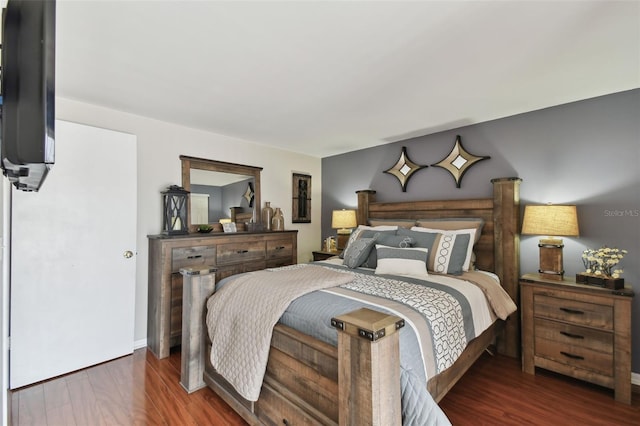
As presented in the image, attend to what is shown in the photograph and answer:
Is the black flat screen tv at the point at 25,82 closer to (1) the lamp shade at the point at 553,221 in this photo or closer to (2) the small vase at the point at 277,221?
(1) the lamp shade at the point at 553,221

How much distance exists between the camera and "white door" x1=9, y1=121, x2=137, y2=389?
7.30ft

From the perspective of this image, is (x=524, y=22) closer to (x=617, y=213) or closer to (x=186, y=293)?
(x=617, y=213)

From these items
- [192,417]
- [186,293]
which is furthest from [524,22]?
[192,417]

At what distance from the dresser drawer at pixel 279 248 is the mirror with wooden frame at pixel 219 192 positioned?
0.44 metres

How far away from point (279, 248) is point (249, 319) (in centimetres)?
201

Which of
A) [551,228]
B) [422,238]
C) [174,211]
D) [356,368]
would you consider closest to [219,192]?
[174,211]

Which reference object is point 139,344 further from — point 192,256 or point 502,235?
point 502,235

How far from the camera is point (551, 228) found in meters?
2.37

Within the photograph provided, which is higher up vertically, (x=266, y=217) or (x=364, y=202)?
(x=364, y=202)

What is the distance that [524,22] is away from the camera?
1525mm

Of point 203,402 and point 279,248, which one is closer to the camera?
point 203,402

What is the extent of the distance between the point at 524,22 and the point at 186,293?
2.64 metres

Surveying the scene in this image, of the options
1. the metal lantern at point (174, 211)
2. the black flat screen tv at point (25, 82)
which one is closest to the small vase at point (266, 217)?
the metal lantern at point (174, 211)

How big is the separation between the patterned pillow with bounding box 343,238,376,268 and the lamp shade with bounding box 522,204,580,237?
1.37 meters
